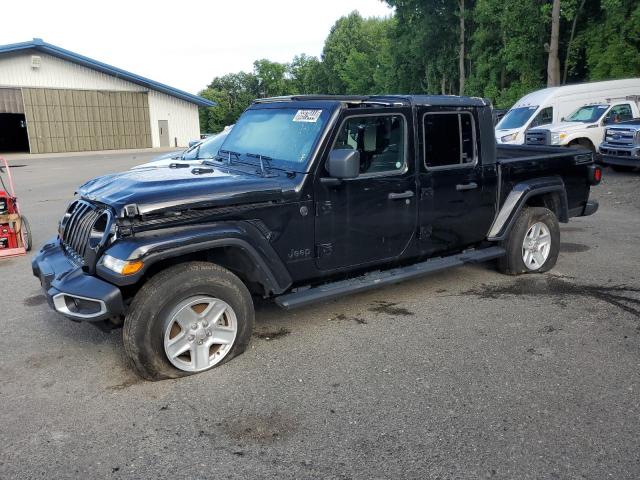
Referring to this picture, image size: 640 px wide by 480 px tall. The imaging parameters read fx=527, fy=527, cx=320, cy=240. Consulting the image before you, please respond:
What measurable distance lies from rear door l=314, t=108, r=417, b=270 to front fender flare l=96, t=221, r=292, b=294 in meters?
0.48

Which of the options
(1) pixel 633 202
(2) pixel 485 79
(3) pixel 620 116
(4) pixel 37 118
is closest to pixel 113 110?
(4) pixel 37 118

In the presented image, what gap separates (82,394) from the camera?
141 inches

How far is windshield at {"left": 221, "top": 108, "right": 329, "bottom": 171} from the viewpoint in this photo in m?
4.30

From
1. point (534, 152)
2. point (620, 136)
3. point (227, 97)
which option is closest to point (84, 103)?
point (620, 136)

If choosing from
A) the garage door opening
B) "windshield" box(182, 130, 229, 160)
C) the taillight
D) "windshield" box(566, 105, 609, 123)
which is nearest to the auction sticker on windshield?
the taillight

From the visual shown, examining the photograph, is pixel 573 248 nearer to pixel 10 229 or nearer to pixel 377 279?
pixel 377 279

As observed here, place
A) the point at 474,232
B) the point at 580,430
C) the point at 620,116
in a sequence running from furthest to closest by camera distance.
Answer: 1. the point at 620,116
2. the point at 474,232
3. the point at 580,430

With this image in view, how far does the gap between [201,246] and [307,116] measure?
5.07 ft

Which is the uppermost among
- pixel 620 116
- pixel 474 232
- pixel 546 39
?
pixel 546 39

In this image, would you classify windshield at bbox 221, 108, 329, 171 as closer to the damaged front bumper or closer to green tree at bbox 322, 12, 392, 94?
the damaged front bumper

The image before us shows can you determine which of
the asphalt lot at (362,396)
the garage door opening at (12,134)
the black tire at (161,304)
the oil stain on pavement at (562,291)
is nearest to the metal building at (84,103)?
the garage door opening at (12,134)

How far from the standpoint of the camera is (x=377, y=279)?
463 cm

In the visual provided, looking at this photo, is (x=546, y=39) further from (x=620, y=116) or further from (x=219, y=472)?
(x=219, y=472)

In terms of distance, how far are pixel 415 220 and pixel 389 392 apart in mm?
1818
